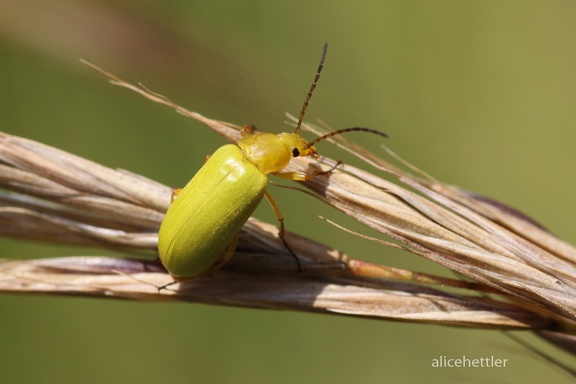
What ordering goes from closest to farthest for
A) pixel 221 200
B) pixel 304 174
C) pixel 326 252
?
pixel 326 252 → pixel 304 174 → pixel 221 200

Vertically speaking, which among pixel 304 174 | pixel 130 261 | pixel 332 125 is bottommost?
pixel 130 261

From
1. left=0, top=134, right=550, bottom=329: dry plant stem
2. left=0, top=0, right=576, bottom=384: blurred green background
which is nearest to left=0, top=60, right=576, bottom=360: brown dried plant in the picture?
left=0, top=134, right=550, bottom=329: dry plant stem

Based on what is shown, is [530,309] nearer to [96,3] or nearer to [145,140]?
[96,3]

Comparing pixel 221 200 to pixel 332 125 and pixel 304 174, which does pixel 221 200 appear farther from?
pixel 332 125

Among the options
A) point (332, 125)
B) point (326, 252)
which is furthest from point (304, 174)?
point (332, 125)

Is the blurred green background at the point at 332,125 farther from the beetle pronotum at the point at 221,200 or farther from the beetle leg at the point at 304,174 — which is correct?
the beetle leg at the point at 304,174

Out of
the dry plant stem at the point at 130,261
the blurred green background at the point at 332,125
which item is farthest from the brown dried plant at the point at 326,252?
the blurred green background at the point at 332,125

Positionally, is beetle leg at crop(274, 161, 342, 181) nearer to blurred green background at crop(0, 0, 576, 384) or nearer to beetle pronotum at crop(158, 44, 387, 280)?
beetle pronotum at crop(158, 44, 387, 280)
